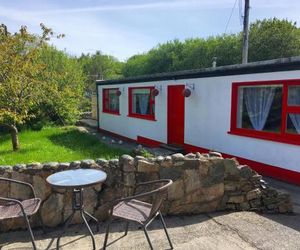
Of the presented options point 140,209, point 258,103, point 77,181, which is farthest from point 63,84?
point 140,209

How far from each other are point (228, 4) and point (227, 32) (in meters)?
6.39

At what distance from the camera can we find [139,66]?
2753 centimetres

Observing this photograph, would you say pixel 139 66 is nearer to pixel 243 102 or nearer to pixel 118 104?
pixel 118 104

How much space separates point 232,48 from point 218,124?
12865 mm

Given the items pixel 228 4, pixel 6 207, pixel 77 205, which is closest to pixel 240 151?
pixel 77 205

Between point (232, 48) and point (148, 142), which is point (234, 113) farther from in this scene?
point (232, 48)

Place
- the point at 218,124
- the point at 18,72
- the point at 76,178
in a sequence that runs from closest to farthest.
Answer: the point at 76,178
the point at 218,124
the point at 18,72

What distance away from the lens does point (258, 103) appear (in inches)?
304

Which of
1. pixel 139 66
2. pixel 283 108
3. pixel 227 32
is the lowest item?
pixel 283 108

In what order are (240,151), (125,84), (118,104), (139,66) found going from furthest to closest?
(139,66)
(118,104)
(125,84)
(240,151)

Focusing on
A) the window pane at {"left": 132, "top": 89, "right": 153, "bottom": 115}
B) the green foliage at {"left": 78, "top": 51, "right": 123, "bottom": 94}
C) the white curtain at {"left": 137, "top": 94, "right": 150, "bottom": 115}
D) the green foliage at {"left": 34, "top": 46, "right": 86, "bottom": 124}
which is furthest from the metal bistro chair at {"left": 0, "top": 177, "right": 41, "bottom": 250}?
the green foliage at {"left": 78, "top": 51, "right": 123, "bottom": 94}

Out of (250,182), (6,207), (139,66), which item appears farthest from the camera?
(139,66)

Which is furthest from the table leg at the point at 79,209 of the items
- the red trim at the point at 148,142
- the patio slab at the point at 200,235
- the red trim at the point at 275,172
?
the red trim at the point at 148,142

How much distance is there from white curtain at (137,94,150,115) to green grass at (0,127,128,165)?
6.90ft
